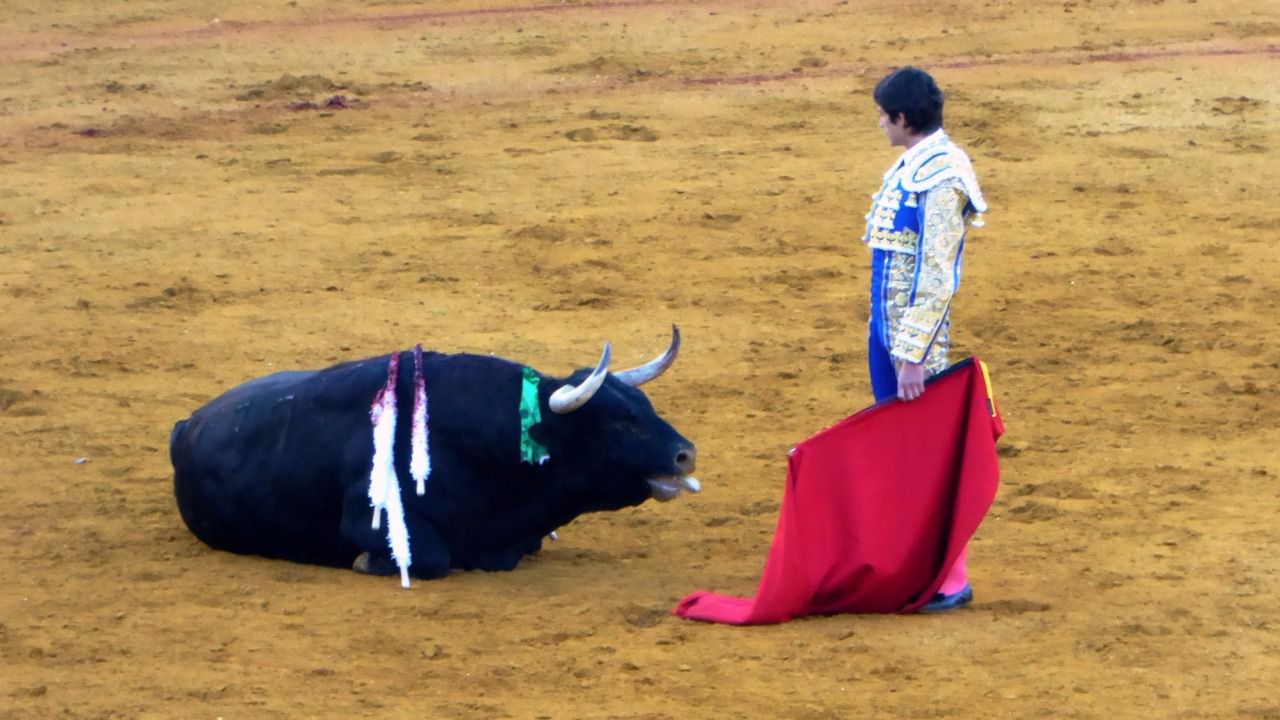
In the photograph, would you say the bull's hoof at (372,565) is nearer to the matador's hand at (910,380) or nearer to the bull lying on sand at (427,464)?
the bull lying on sand at (427,464)

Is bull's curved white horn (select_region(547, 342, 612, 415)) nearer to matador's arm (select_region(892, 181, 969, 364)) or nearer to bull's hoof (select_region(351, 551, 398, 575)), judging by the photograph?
bull's hoof (select_region(351, 551, 398, 575))

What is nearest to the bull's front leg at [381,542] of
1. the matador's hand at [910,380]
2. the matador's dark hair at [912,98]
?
the matador's hand at [910,380]

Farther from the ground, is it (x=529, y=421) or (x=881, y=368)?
(x=881, y=368)

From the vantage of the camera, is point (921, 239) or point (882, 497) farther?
point (882, 497)

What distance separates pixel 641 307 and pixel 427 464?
323 cm

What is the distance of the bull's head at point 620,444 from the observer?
20.4 ft

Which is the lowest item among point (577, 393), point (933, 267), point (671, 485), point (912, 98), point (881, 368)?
point (671, 485)

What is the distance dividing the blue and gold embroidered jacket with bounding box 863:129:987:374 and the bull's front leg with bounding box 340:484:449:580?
1.58 meters

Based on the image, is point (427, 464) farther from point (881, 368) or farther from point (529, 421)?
point (881, 368)

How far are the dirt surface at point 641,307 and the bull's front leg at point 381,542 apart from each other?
0.12m

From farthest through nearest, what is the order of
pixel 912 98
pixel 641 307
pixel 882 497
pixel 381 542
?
pixel 641 307 < pixel 381 542 < pixel 882 497 < pixel 912 98

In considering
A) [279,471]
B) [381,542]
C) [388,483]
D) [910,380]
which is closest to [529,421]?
[388,483]

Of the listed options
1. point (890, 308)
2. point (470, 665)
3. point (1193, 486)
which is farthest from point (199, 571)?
point (1193, 486)

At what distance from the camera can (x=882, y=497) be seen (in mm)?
5648
